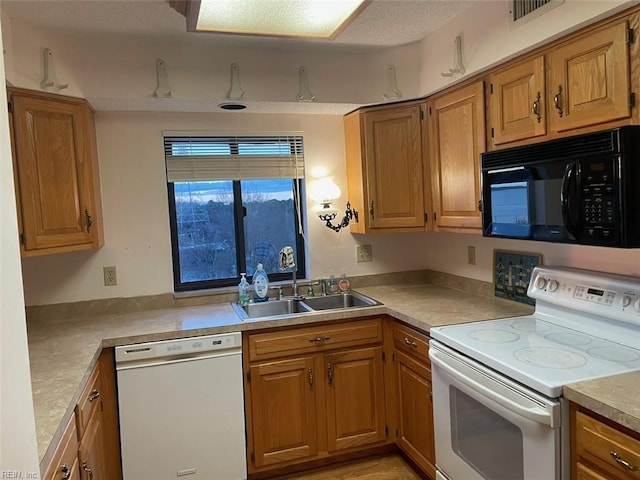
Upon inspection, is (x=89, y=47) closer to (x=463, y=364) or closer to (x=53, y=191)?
(x=53, y=191)

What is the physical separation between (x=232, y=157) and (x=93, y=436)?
1690mm

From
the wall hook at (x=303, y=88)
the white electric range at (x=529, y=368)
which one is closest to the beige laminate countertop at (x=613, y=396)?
the white electric range at (x=529, y=368)

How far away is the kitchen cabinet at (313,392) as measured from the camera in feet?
8.07

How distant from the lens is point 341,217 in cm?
314

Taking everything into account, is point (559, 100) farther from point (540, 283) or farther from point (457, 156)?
point (540, 283)

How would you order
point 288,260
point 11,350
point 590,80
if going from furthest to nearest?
point 288,260 < point 590,80 < point 11,350

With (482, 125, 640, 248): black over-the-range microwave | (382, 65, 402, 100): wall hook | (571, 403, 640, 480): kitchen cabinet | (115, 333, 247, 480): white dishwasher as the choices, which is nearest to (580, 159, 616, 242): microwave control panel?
(482, 125, 640, 248): black over-the-range microwave

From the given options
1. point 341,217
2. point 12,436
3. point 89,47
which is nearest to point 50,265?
point 89,47

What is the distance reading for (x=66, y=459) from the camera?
4.75ft

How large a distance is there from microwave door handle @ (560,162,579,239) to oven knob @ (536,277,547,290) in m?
0.55

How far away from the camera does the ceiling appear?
203 centimetres

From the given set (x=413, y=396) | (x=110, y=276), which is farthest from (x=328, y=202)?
(x=110, y=276)

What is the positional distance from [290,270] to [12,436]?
2512 millimetres

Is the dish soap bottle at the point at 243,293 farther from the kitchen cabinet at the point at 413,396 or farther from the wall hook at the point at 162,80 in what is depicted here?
the wall hook at the point at 162,80
